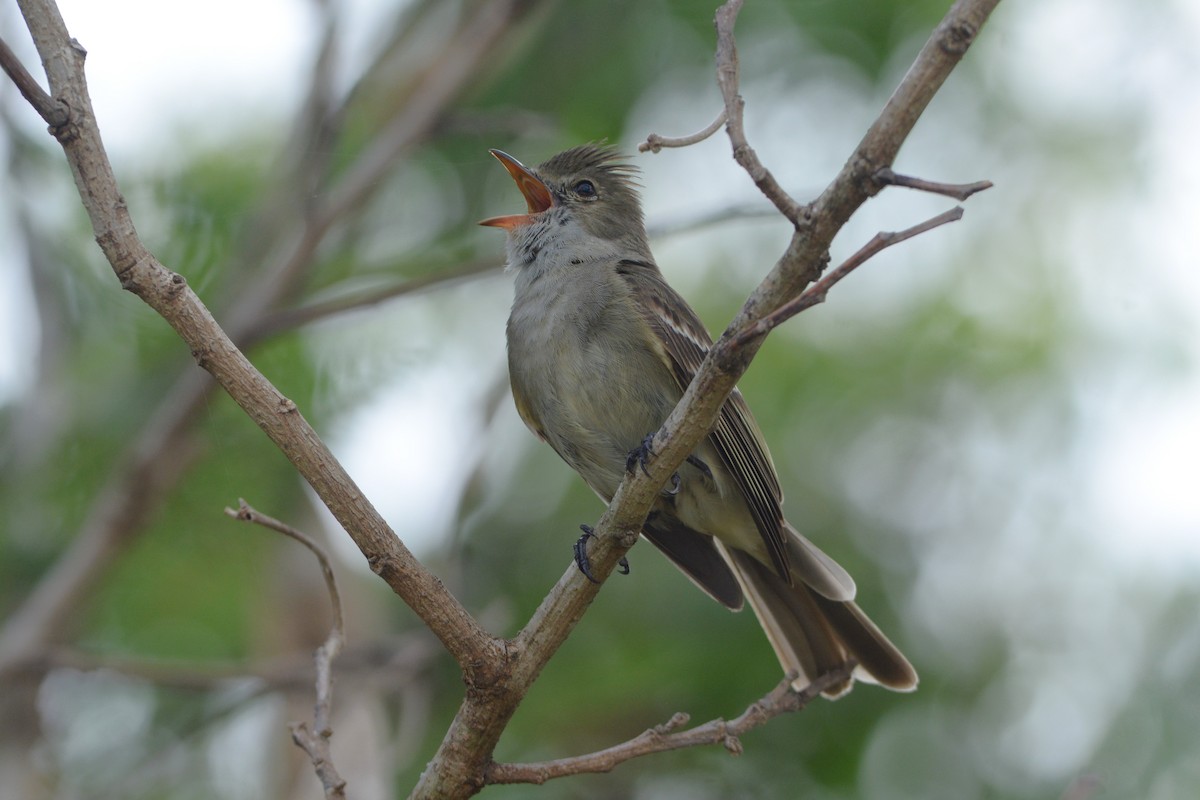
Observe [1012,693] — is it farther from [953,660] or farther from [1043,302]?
[1043,302]

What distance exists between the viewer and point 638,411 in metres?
4.65

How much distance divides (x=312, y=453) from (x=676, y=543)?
2.49 m

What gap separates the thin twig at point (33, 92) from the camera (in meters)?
2.60

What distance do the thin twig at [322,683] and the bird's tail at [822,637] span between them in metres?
2.00

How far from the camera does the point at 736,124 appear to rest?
2748 mm

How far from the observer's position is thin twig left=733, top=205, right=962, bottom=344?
8.18ft

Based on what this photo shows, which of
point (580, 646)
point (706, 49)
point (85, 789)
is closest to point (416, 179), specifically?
point (706, 49)

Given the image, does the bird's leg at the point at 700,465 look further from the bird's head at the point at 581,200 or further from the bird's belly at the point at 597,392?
the bird's head at the point at 581,200

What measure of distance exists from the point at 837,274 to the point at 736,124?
1.51 ft

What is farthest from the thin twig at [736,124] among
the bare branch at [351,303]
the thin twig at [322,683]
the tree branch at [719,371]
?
the bare branch at [351,303]

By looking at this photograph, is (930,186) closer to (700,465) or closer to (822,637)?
(700,465)

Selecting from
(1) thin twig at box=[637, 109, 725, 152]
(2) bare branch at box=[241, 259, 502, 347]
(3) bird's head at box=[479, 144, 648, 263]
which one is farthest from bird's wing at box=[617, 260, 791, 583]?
(1) thin twig at box=[637, 109, 725, 152]

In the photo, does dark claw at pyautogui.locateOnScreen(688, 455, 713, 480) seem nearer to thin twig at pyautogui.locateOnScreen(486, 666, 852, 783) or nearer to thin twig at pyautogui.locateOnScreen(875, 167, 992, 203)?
thin twig at pyautogui.locateOnScreen(486, 666, 852, 783)

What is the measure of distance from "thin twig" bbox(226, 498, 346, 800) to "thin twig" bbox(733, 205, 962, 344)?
1231 mm
